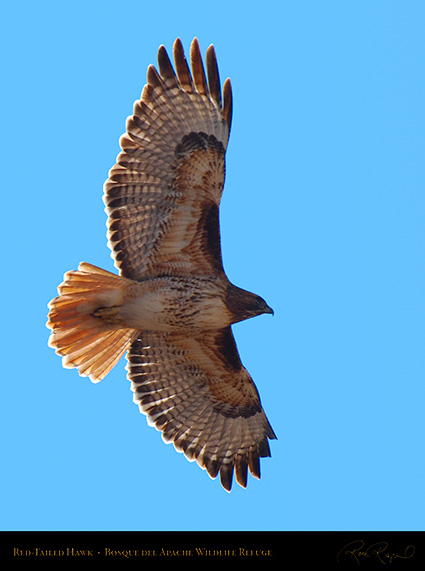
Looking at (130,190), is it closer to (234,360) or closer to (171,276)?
(171,276)

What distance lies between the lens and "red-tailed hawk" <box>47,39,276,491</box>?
11188mm

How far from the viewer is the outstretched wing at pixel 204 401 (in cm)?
1220

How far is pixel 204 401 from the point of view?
1245 cm

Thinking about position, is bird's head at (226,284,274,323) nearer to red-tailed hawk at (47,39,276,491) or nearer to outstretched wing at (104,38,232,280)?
red-tailed hawk at (47,39,276,491)

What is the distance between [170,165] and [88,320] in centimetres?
168

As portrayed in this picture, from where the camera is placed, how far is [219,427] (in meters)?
12.4
